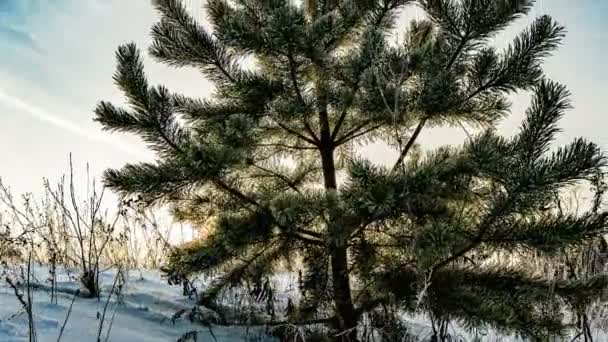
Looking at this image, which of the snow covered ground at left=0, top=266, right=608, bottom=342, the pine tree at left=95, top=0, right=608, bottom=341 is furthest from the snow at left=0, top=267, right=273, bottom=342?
the pine tree at left=95, top=0, right=608, bottom=341

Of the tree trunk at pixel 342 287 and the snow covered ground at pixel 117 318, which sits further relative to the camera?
the tree trunk at pixel 342 287

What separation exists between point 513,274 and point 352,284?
105 centimetres

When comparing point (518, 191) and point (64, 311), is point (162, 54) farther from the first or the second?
point (518, 191)

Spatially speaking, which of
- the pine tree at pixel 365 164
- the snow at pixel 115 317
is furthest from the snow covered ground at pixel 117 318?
the pine tree at pixel 365 164

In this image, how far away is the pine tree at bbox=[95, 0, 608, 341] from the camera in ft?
9.43

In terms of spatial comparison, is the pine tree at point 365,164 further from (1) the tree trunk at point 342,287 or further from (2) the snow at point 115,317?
(2) the snow at point 115,317

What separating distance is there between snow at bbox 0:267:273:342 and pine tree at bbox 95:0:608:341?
0.34 m

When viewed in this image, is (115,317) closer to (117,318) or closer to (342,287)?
(117,318)

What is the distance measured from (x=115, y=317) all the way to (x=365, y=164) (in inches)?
71.3

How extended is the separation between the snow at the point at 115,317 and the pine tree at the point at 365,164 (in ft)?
1.12

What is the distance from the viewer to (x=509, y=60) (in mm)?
3562

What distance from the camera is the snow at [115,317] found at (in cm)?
285

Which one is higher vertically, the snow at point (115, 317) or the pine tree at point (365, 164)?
the pine tree at point (365, 164)

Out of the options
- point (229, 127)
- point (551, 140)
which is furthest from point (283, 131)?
point (551, 140)
